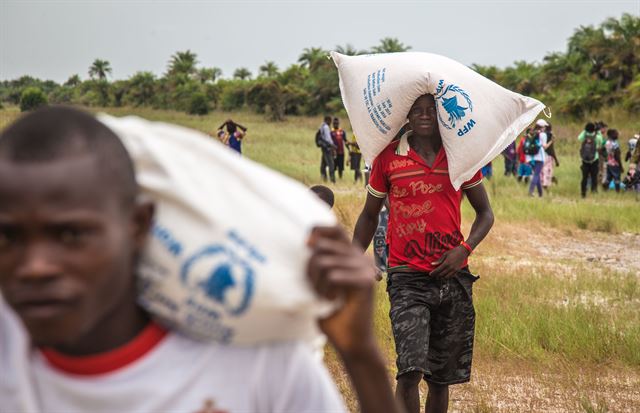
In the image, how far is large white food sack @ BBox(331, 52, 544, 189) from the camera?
172 inches

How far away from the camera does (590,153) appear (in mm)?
19297

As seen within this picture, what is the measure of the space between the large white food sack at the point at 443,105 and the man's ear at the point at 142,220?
121 inches

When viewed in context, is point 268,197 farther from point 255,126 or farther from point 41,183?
point 255,126

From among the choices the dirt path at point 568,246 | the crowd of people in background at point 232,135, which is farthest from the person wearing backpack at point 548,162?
the crowd of people in background at point 232,135

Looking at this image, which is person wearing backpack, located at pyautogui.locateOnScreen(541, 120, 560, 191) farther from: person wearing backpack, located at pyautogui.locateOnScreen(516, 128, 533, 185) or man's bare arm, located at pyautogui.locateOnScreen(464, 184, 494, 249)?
man's bare arm, located at pyautogui.locateOnScreen(464, 184, 494, 249)

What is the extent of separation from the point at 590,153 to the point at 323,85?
40734mm

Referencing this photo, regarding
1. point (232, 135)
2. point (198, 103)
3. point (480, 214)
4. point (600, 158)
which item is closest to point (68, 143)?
point (480, 214)

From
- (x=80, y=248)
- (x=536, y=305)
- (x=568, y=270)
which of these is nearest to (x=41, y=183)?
(x=80, y=248)

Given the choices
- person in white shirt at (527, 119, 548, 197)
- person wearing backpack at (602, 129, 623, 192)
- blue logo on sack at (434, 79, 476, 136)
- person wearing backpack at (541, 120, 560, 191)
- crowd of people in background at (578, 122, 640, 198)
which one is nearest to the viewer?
blue logo on sack at (434, 79, 476, 136)

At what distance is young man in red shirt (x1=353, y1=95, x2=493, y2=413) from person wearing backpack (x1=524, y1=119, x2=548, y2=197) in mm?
15143

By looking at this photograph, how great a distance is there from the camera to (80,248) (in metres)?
1.28

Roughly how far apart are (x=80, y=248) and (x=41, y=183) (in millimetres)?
107

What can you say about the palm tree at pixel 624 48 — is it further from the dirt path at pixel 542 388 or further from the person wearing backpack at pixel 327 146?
the dirt path at pixel 542 388

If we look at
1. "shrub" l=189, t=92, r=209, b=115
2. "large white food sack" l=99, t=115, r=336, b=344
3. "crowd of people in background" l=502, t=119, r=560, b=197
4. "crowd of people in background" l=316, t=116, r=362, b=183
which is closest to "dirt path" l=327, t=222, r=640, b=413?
"large white food sack" l=99, t=115, r=336, b=344
